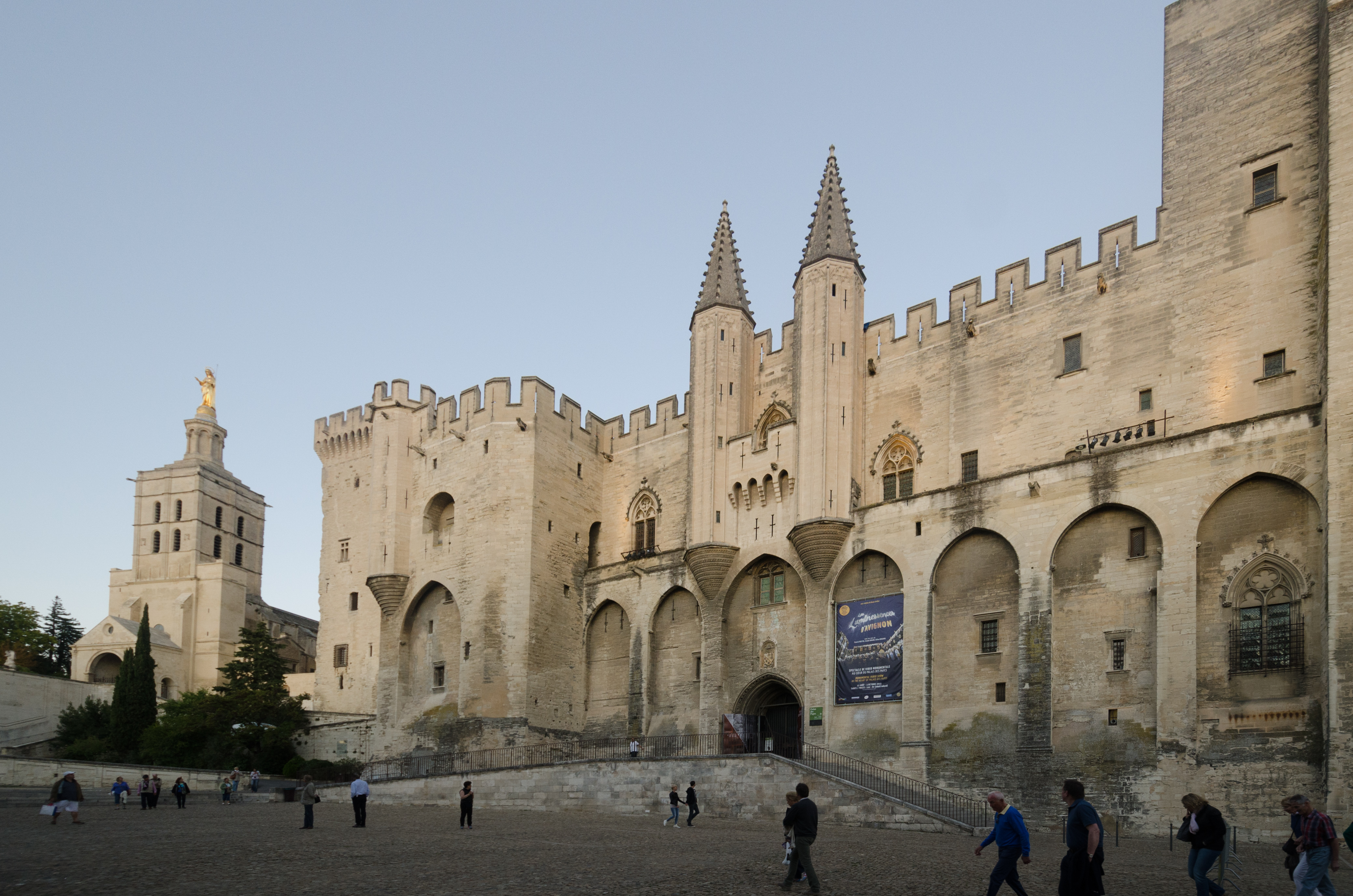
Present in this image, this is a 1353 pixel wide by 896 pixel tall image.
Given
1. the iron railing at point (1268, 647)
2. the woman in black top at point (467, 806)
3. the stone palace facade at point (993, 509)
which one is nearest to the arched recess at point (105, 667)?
the stone palace facade at point (993, 509)

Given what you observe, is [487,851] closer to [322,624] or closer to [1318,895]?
[1318,895]

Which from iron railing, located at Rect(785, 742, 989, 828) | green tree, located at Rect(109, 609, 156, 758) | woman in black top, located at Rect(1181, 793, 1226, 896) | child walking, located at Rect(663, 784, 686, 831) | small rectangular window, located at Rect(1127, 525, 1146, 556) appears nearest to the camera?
woman in black top, located at Rect(1181, 793, 1226, 896)

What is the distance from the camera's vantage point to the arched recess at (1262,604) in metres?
23.0

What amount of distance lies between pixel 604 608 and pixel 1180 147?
74.4 feet

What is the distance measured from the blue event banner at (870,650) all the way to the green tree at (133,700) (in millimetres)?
29101

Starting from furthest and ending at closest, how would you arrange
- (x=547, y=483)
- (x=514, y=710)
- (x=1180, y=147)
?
(x=547, y=483)
(x=514, y=710)
(x=1180, y=147)

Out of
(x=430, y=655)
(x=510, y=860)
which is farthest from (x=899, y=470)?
(x=510, y=860)

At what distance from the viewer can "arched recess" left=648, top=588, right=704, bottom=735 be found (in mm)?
35969

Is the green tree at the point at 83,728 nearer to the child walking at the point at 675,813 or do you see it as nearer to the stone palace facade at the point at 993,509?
the stone palace facade at the point at 993,509

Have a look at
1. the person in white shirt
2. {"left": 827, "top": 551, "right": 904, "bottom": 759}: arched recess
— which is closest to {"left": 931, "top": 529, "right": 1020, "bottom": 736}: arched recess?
{"left": 827, "top": 551, "right": 904, "bottom": 759}: arched recess

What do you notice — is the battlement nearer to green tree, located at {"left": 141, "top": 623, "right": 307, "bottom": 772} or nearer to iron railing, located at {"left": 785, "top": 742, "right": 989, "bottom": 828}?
iron railing, located at {"left": 785, "top": 742, "right": 989, "bottom": 828}

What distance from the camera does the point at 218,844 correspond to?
17781 mm

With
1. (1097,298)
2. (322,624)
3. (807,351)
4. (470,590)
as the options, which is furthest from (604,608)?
(1097,298)

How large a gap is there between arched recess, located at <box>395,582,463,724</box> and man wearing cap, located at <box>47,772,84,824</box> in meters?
15.6
